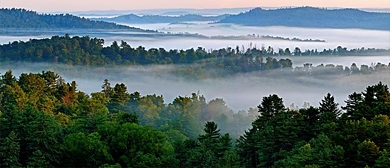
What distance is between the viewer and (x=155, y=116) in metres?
85.5

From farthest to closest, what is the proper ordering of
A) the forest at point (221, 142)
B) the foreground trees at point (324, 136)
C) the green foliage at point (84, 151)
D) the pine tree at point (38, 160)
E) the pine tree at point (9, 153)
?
the green foliage at point (84, 151)
the pine tree at point (38, 160)
the pine tree at point (9, 153)
the forest at point (221, 142)
the foreground trees at point (324, 136)

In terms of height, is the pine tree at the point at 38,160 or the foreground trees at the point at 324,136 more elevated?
the foreground trees at the point at 324,136

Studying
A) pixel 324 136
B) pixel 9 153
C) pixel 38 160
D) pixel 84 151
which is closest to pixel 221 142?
pixel 324 136

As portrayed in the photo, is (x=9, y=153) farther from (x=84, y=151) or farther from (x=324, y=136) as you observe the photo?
Result: (x=324, y=136)

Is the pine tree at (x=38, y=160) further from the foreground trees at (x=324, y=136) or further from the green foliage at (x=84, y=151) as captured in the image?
the foreground trees at (x=324, y=136)

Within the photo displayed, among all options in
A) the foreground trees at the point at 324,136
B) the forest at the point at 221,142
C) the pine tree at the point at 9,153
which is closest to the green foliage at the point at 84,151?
the forest at the point at 221,142

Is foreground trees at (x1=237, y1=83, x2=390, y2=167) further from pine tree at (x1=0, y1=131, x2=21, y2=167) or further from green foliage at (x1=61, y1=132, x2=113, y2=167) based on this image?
pine tree at (x1=0, y1=131, x2=21, y2=167)

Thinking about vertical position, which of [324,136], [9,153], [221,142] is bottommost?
[221,142]

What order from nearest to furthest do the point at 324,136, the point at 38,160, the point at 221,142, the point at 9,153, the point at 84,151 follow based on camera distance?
the point at 324,136
the point at 9,153
the point at 38,160
the point at 84,151
the point at 221,142

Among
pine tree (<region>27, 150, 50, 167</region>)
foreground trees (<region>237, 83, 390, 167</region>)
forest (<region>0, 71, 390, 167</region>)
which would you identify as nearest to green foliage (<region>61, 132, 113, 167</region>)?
forest (<region>0, 71, 390, 167</region>)

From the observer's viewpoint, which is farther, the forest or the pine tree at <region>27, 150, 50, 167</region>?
the pine tree at <region>27, 150, 50, 167</region>

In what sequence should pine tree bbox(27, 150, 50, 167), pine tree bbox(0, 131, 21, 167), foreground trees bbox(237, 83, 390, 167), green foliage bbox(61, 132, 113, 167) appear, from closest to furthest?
foreground trees bbox(237, 83, 390, 167)
pine tree bbox(0, 131, 21, 167)
pine tree bbox(27, 150, 50, 167)
green foliage bbox(61, 132, 113, 167)

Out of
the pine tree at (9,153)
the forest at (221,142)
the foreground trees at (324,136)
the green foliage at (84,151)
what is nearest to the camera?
the foreground trees at (324,136)

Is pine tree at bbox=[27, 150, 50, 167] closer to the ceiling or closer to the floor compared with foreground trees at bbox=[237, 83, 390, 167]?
closer to the floor
